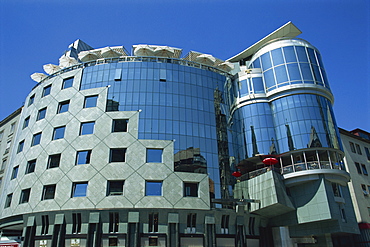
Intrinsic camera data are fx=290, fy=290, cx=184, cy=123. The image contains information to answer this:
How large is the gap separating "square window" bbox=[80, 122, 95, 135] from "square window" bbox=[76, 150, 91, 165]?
2.36 metres

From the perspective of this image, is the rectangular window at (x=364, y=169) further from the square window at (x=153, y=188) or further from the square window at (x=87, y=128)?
the square window at (x=87, y=128)

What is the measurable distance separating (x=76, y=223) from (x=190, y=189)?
12.2 metres

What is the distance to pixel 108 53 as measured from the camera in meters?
39.2

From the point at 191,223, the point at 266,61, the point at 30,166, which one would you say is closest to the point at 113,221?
the point at 191,223

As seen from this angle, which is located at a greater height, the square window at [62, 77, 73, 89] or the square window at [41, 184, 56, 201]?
the square window at [62, 77, 73, 89]

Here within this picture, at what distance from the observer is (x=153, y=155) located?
32.1 metres

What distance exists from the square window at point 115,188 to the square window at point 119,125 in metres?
5.95

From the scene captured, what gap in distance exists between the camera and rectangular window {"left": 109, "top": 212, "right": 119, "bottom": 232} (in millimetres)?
29102

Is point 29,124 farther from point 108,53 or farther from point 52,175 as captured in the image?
point 108,53

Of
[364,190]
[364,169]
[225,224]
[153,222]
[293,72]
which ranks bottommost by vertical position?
[225,224]

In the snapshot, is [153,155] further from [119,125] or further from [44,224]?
[44,224]

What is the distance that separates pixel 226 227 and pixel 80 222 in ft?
50.4

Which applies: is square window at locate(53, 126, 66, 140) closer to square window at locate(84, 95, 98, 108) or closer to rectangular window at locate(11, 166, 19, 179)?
square window at locate(84, 95, 98, 108)

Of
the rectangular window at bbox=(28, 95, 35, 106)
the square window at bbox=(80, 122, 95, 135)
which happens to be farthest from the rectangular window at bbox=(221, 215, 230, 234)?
the rectangular window at bbox=(28, 95, 35, 106)
